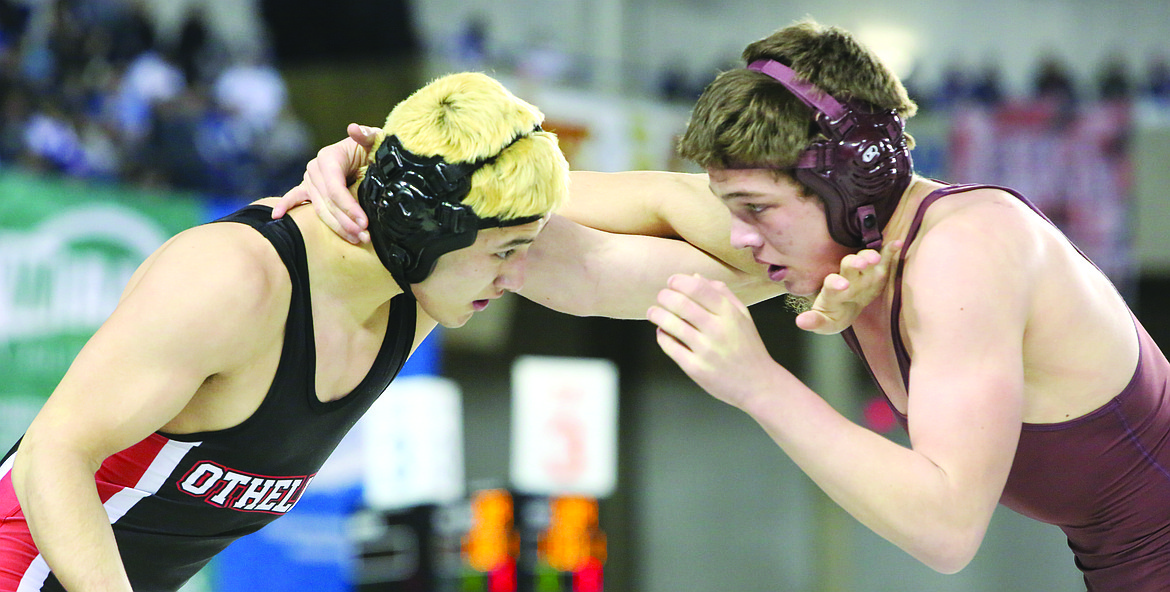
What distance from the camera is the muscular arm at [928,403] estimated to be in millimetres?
1734

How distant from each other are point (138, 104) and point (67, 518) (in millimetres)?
6332

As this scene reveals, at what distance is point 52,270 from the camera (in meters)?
5.34

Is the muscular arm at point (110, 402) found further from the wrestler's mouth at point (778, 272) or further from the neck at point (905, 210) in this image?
the neck at point (905, 210)

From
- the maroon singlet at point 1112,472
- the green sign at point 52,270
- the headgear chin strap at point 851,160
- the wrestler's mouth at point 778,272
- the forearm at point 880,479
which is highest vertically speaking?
the headgear chin strap at point 851,160

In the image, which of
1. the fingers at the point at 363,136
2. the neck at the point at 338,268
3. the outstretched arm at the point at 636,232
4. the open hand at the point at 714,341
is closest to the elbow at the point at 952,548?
the open hand at the point at 714,341

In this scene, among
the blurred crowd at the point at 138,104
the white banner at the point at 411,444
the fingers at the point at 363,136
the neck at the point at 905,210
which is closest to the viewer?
the neck at the point at 905,210

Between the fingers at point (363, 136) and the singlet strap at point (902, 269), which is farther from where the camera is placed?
the fingers at point (363, 136)

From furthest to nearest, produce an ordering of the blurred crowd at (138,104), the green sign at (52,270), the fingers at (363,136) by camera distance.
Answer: the blurred crowd at (138,104), the green sign at (52,270), the fingers at (363,136)

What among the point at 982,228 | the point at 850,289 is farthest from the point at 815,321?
the point at 982,228

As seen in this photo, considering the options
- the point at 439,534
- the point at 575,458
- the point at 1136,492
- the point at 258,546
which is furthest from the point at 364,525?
the point at 1136,492

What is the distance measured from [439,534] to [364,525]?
95 cm

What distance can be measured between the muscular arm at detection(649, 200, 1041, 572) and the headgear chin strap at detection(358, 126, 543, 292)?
1.93 feet

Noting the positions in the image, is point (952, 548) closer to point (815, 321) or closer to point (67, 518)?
point (815, 321)

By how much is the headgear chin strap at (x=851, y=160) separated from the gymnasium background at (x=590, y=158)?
172 inches
